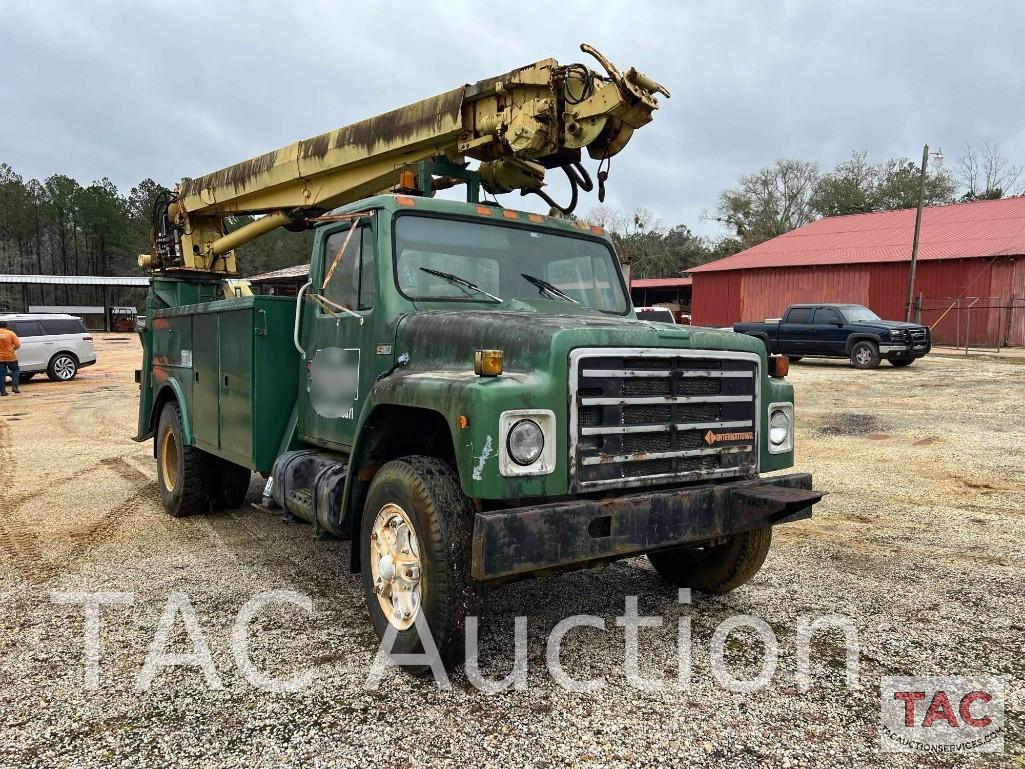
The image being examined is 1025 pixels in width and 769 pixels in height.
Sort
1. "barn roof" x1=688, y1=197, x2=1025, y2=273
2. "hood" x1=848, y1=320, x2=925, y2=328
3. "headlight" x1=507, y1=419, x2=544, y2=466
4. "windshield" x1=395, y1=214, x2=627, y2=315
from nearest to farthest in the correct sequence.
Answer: "headlight" x1=507, y1=419, x2=544, y2=466 < "windshield" x1=395, y1=214, x2=627, y2=315 < "hood" x1=848, y1=320, x2=925, y2=328 < "barn roof" x1=688, y1=197, x2=1025, y2=273

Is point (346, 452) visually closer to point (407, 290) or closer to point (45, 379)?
point (407, 290)

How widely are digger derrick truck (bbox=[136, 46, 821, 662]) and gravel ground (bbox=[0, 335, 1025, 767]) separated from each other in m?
0.37

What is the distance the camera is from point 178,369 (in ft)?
21.3

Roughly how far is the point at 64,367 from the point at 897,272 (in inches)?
1132

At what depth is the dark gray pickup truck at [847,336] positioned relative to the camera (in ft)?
61.4

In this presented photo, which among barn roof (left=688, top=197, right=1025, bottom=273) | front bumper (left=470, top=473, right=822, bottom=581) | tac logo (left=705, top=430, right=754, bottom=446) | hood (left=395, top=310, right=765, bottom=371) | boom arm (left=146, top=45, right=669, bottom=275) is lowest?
front bumper (left=470, top=473, right=822, bottom=581)

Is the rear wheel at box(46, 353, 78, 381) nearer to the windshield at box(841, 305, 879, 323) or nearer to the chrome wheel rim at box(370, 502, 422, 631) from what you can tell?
the chrome wheel rim at box(370, 502, 422, 631)

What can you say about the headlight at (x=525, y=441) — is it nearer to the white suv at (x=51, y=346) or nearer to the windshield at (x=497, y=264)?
the windshield at (x=497, y=264)

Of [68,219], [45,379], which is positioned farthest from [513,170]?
[68,219]

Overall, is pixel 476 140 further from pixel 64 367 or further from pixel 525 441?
pixel 64 367

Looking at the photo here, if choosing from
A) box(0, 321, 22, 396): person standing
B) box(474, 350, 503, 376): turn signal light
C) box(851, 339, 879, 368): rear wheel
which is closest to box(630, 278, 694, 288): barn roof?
box(851, 339, 879, 368): rear wheel

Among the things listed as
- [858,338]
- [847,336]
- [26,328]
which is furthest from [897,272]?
[26,328]

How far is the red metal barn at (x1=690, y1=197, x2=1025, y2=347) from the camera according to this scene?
27344 mm

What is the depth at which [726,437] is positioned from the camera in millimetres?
3811
